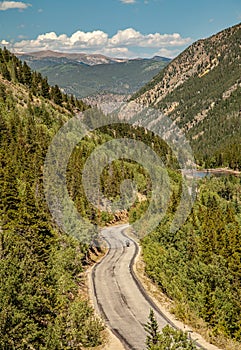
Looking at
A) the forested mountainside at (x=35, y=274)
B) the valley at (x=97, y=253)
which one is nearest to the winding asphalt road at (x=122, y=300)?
the valley at (x=97, y=253)

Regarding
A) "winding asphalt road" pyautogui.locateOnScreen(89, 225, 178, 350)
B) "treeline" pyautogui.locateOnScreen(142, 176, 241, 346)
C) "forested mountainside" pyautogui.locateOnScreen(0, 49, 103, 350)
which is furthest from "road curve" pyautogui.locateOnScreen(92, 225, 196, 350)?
"treeline" pyautogui.locateOnScreen(142, 176, 241, 346)

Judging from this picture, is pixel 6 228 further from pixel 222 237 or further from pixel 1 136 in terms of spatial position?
pixel 1 136

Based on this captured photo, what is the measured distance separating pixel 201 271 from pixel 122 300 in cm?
1599

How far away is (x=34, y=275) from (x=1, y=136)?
187ft

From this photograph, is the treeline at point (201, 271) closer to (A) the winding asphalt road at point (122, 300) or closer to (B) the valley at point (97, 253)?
(B) the valley at point (97, 253)

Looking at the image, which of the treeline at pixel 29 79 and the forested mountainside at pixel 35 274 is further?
the treeline at pixel 29 79

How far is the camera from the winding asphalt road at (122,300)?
106 ft

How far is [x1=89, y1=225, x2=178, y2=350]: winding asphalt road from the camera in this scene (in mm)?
32312

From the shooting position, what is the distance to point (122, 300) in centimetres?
3962

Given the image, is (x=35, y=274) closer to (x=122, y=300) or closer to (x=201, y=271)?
(x=122, y=300)

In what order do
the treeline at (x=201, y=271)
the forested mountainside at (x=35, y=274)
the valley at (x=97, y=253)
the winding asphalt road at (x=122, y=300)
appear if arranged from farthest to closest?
the treeline at (x=201, y=271) < the winding asphalt road at (x=122, y=300) < the valley at (x=97, y=253) < the forested mountainside at (x=35, y=274)

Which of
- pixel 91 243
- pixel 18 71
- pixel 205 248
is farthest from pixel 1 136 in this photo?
pixel 18 71

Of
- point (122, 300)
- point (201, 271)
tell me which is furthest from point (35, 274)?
point (201, 271)

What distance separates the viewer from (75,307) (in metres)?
28.7
